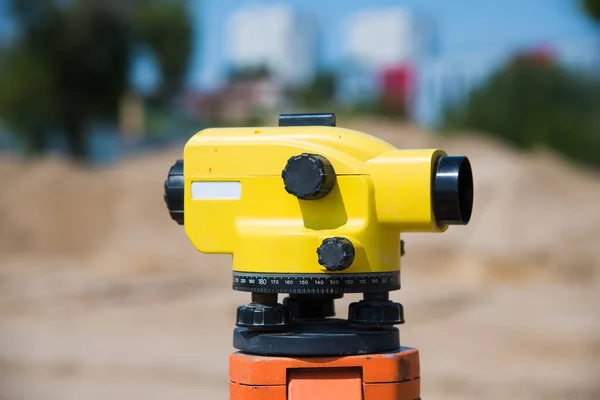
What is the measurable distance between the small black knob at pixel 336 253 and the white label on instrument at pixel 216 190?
0.62ft

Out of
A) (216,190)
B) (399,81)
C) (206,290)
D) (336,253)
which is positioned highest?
(399,81)

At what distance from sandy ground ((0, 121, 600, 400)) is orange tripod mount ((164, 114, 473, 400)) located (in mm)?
5082

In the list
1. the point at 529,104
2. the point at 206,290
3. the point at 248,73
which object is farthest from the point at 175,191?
the point at 248,73

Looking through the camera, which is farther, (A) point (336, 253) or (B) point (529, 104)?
(B) point (529, 104)

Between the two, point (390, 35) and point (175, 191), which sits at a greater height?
point (390, 35)

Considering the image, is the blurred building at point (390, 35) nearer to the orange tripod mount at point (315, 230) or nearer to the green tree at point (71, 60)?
the green tree at point (71, 60)

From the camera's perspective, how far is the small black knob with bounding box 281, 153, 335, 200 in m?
1.44

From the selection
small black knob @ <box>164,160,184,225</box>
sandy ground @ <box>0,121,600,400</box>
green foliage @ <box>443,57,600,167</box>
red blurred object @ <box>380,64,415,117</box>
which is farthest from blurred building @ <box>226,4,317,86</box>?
small black knob @ <box>164,160,184,225</box>

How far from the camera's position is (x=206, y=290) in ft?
43.0

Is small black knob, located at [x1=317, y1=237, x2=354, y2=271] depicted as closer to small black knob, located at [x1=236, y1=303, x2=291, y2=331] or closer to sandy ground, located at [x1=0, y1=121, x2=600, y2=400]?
Answer: small black knob, located at [x1=236, y1=303, x2=291, y2=331]

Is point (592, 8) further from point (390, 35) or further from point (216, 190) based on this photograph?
point (390, 35)

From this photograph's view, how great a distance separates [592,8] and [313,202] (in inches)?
787

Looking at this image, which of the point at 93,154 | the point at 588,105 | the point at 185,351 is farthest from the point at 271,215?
the point at 588,105

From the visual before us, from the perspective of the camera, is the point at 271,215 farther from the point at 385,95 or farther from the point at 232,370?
the point at 385,95
